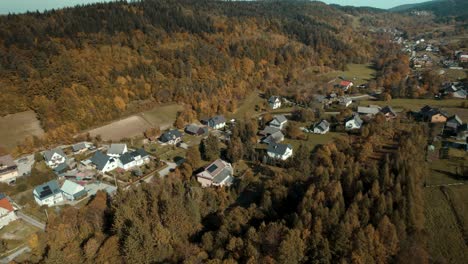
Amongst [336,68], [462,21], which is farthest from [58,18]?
[462,21]

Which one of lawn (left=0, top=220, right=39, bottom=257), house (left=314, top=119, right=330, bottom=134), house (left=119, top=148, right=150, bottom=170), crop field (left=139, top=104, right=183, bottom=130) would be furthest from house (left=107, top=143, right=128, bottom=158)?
house (left=314, top=119, right=330, bottom=134)

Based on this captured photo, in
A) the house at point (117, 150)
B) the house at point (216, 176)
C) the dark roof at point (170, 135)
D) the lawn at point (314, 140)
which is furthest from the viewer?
the dark roof at point (170, 135)

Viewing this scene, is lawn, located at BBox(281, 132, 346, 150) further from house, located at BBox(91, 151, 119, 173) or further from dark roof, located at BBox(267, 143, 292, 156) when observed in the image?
house, located at BBox(91, 151, 119, 173)

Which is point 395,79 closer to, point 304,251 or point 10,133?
point 304,251

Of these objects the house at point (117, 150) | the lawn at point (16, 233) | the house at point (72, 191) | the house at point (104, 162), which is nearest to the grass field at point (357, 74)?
the house at point (117, 150)

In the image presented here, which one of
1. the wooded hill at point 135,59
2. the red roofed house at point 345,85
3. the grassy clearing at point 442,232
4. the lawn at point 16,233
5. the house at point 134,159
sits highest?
the wooded hill at point 135,59

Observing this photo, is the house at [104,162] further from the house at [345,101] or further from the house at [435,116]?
the house at [435,116]
